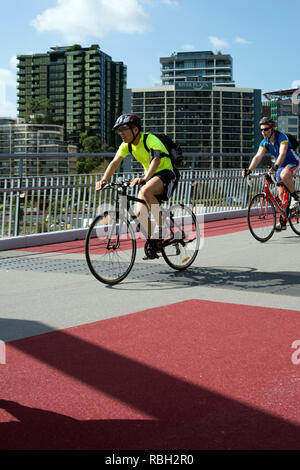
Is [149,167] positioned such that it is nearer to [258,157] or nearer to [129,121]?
[129,121]

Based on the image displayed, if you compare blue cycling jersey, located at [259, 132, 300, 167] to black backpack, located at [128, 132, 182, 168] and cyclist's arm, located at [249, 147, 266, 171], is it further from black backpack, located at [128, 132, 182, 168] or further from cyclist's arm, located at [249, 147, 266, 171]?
black backpack, located at [128, 132, 182, 168]

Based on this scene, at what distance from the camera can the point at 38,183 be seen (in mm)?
12242

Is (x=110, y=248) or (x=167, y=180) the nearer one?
(x=110, y=248)

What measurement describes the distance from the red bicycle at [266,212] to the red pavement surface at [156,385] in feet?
17.5

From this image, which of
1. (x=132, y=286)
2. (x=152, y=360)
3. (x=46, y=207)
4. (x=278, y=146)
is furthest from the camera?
(x=46, y=207)

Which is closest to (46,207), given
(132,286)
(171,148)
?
(171,148)

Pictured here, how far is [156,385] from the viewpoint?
3.87 m

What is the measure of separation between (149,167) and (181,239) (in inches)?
44.3

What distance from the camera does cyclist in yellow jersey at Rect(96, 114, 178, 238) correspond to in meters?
7.26

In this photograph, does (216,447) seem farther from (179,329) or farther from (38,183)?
(38,183)

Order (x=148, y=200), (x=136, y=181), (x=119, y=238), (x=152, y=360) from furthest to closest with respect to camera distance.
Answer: (x=148, y=200)
(x=119, y=238)
(x=136, y=181)
(x=152, y=360)

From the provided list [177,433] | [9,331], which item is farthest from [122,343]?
[177,433]

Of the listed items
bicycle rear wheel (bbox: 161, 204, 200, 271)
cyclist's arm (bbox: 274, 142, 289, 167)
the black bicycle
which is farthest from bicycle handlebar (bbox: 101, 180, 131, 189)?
cyclist's arm (bbox: 274, 142, 289, 167)

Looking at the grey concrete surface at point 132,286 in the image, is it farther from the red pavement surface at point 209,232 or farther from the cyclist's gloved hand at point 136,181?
the cyclist's gloved hand at point 136,181
